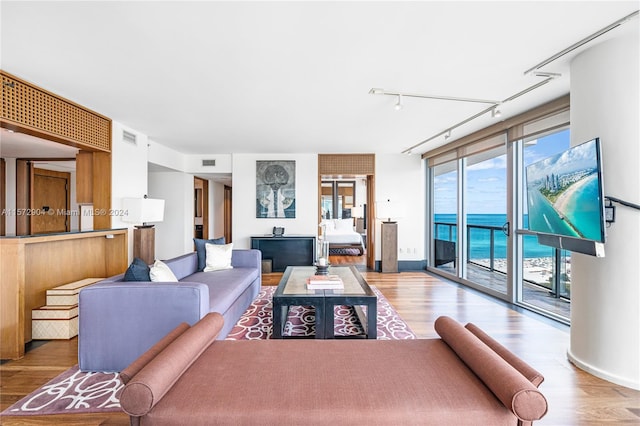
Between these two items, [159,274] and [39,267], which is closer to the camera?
[159,274]

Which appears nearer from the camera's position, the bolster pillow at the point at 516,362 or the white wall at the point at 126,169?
the bolster pillow at the point at 516,362

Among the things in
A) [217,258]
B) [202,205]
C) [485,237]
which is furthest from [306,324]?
[202,205]

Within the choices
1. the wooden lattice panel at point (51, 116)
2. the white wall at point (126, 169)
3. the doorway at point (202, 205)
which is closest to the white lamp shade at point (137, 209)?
the white wall at point (126, 169)

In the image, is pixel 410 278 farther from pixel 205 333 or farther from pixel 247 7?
pixel 247 7

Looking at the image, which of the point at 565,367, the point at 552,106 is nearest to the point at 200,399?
the point at 565,367

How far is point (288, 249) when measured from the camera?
616 centimetres

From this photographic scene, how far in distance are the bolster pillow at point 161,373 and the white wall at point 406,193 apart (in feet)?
17.3

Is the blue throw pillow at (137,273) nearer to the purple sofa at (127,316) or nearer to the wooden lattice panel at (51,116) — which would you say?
the purple sofa at (127,316)

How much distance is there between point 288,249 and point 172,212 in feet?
9.27

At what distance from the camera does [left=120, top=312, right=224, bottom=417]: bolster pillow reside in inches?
43.5

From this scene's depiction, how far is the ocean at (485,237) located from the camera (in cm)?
430

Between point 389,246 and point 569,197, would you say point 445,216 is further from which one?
point 569,197

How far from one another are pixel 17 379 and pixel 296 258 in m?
4.33

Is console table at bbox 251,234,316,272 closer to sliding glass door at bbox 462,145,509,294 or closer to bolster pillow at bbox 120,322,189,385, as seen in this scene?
sliding glass door at bbox 462,145,509,294
